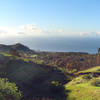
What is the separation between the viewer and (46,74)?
1950 centimetres

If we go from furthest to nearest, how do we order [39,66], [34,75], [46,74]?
1. [39,66]
2. [46,74]
3. [34,75]

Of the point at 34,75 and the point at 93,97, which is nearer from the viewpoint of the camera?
the point at 93,97

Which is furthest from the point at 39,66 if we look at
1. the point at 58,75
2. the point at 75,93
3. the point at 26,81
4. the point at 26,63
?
the point at 75,93

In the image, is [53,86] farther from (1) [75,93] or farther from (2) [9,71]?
(2) [9,71]

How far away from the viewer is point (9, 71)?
17.1 m

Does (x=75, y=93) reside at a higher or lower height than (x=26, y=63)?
lower

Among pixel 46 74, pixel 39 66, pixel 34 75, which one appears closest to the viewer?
pixel 34 75

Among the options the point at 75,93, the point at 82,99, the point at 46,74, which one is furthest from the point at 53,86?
the point at 46,74

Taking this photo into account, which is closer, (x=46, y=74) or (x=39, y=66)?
(x=46, y=74)

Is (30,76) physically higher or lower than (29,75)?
lower

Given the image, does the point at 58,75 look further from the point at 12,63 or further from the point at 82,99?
the point at 82,99

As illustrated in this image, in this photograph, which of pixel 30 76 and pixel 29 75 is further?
pixel 29 75

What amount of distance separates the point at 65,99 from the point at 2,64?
10562 mm

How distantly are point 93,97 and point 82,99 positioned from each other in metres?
0.80
